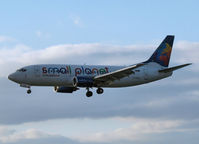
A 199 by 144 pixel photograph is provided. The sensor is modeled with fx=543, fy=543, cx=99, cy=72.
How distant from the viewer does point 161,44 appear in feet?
288

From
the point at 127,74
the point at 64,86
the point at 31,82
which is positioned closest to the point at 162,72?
the point at 127,74

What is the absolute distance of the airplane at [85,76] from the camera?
75062mm

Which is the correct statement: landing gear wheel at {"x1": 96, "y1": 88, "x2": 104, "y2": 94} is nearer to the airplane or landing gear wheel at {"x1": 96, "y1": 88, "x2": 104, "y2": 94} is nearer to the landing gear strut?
the airplane

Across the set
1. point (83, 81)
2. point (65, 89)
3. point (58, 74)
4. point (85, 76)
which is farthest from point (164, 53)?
point (58, 74)

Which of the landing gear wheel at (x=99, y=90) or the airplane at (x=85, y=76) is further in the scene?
the landing gear wheel at (x=99, y=90)

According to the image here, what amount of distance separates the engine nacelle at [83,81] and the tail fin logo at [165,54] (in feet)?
48.5

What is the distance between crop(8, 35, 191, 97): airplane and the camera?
246 ft

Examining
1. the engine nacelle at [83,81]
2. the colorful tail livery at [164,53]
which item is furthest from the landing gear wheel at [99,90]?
the colorful tail livery at [164,53]

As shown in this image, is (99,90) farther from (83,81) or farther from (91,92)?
(83,81)

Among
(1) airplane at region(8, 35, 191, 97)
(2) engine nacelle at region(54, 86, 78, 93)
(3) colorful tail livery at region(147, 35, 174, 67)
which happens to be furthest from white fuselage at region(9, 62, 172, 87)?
(3) colorful tail livery at region(147, 35, 174, 67)

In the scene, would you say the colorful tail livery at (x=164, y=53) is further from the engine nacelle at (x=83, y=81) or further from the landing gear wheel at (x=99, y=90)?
the engine nacelle at (x=83, y=81)

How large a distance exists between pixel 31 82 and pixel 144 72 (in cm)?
1791

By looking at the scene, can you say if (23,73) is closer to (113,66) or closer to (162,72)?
(113,66)

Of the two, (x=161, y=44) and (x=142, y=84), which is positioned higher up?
(x=161, y=44)
